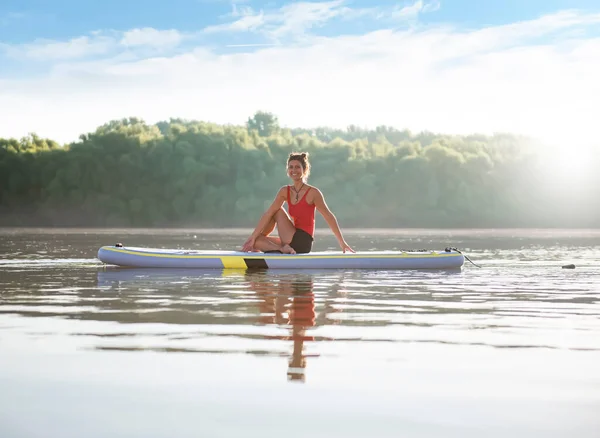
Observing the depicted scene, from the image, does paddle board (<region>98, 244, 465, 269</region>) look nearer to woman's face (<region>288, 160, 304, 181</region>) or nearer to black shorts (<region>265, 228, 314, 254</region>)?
black shorts (<region>265, 228, 314, 254</region>)

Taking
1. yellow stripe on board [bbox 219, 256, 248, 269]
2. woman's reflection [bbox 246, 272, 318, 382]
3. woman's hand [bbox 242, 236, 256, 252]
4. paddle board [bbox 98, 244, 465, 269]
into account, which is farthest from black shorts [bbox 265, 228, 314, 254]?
woman's reflection [bbox 246, 272, 318, 382]

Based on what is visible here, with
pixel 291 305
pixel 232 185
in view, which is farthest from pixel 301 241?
pixel 232 185

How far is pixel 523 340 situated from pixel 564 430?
2.63m

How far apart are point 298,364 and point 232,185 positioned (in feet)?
230

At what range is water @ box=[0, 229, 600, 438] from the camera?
4.32 m

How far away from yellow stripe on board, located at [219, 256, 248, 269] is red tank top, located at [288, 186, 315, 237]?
0.94 metres

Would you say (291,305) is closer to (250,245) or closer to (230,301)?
(230,301)

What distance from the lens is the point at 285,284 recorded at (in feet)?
39.7

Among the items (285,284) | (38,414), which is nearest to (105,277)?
(285,284)

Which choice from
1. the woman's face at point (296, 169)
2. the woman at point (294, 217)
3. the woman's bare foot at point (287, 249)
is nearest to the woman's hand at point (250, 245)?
the woman at point (294, 217)

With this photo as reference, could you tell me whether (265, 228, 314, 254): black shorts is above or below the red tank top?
below

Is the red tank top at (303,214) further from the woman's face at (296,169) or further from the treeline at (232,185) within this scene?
the treeline at (232,185)

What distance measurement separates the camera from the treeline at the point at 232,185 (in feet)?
239

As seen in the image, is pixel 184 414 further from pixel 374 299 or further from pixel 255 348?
pixel 374 299
